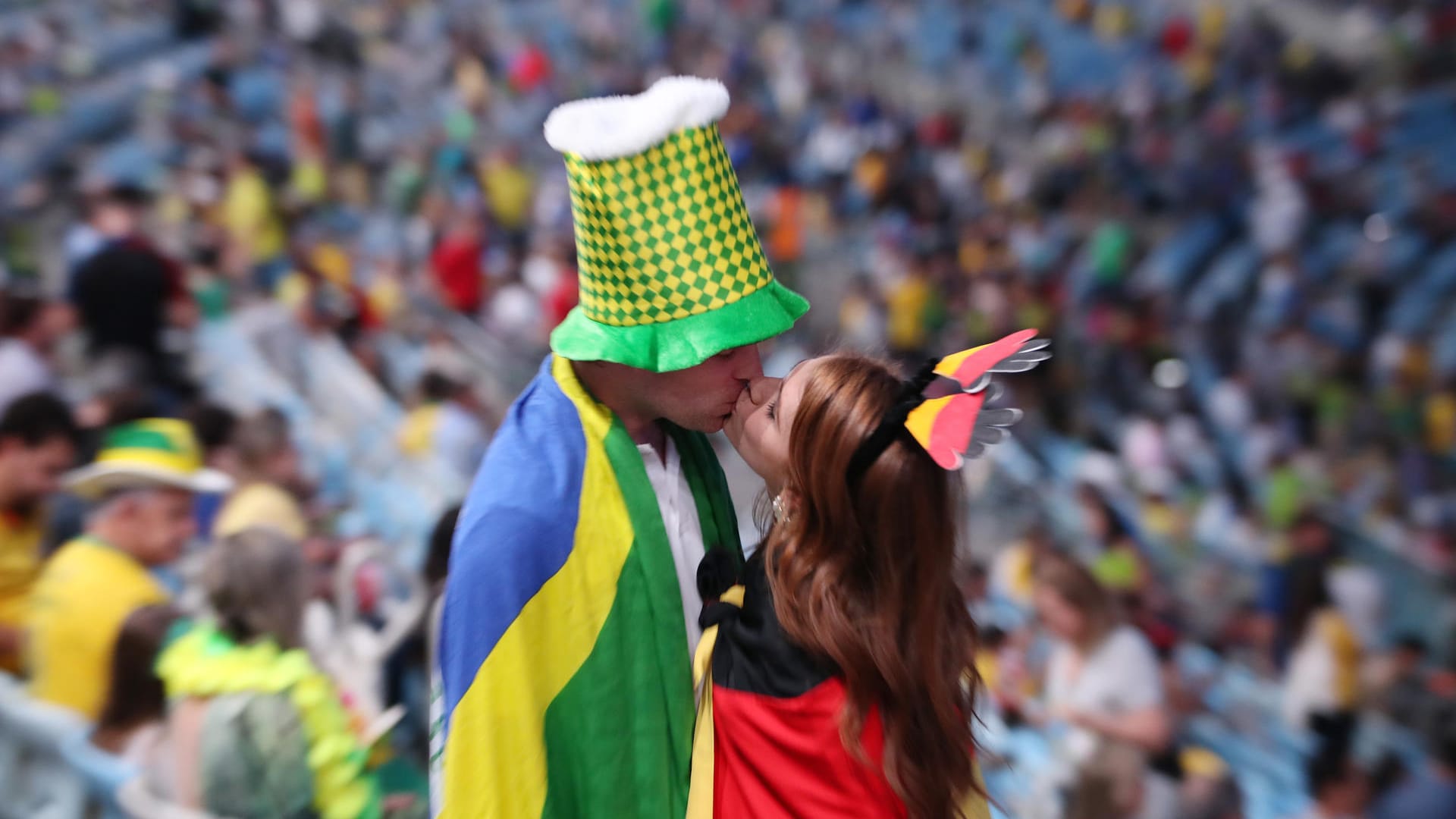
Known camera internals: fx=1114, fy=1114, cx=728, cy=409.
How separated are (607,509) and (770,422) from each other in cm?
29

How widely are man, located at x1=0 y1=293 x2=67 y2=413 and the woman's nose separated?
155 inches

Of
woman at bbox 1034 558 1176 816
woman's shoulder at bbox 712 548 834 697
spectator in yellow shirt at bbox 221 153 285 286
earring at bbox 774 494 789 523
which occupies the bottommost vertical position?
woman at bbox 1034 558 1176 816

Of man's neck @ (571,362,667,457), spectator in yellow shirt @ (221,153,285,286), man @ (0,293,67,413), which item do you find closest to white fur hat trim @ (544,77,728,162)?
man's neck @ (571,362,667,457)

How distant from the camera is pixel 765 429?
1736 millimetres

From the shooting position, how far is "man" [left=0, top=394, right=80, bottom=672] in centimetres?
328

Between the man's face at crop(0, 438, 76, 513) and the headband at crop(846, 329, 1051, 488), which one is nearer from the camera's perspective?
the headband at crop(846, 329, 1051, 488)

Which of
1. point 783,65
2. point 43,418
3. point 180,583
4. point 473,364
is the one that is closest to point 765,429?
point 43,418

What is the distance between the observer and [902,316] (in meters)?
9.43

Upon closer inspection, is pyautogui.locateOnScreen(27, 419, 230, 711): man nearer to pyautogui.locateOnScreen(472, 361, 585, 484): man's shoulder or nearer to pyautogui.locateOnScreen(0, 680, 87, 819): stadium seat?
pyautogui.locateOnScreen(0, 680, 87, 819): stadium seat

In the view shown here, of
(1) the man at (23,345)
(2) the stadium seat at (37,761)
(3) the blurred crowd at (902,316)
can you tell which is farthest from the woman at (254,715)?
(1) the man at (23,345)

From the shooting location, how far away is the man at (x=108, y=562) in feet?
9.09

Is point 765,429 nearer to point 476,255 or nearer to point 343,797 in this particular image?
point 343,797

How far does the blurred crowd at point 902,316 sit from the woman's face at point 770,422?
25cm

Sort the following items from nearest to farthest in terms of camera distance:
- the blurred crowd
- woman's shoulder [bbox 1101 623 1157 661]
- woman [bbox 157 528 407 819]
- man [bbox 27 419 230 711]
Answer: woman [bbox 157 528 407 819] < man [bbox 27 419 230 711] < the blurred crowd < woman's shoulder [bbox 1101 623 1157 661]
